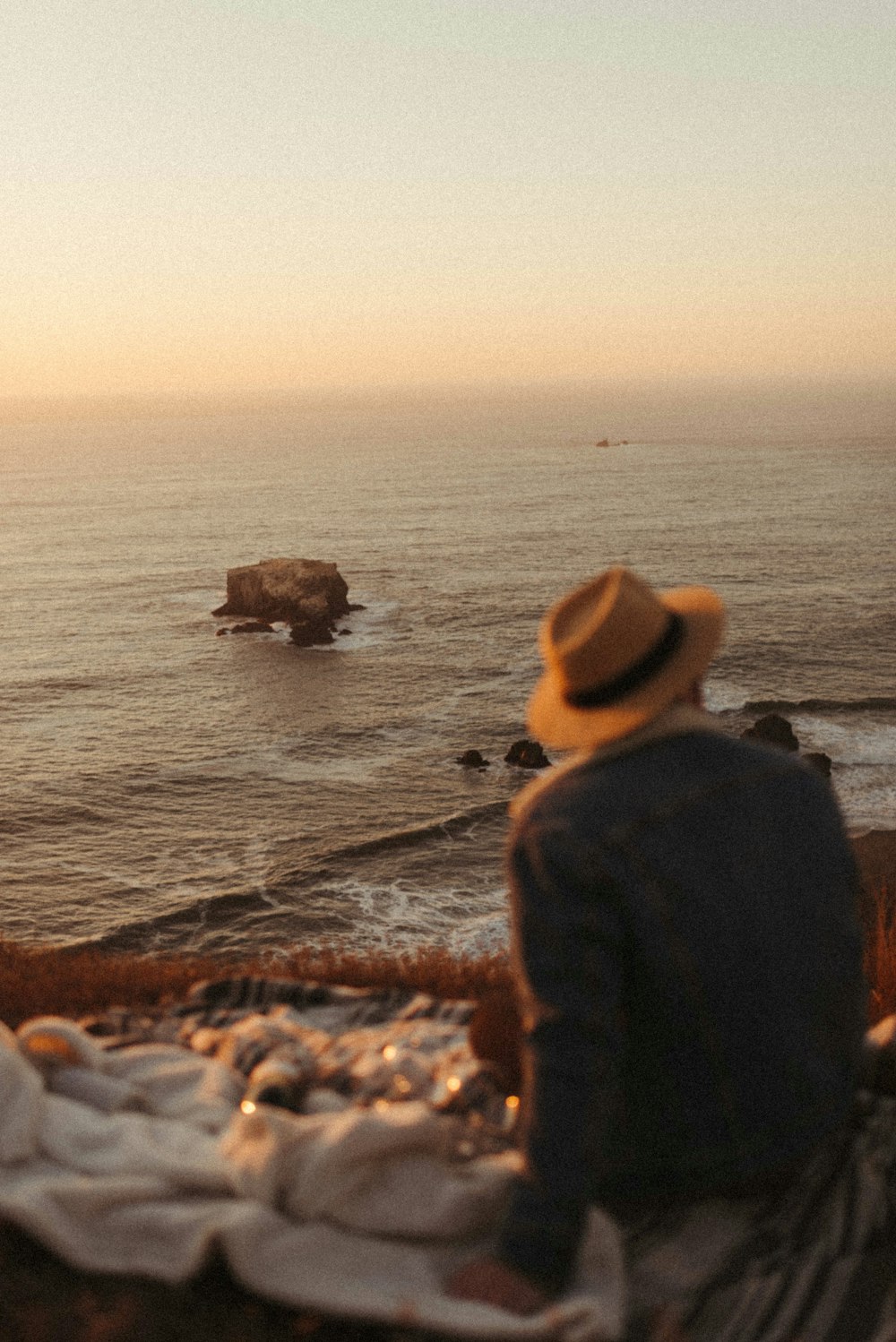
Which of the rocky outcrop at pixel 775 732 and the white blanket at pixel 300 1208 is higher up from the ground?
the white blanket at pixel 300 1208

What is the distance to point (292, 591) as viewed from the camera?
237 ft

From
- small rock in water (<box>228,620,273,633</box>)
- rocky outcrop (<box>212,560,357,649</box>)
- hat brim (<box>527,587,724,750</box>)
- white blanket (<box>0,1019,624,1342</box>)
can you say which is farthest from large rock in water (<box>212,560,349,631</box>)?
hat brim (<box>527,587,724,750</box>)

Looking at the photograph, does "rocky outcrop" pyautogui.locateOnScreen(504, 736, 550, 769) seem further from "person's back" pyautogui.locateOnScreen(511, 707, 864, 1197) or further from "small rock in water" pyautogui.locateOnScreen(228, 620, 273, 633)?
"person's back" pyautogui.locateOnScreen(511, 707, 864, 1197)

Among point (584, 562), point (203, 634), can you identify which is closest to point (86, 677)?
point (203, 634)

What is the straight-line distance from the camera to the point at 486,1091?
3760mm

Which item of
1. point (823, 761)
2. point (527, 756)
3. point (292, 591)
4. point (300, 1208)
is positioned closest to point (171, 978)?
point (300, 1208)

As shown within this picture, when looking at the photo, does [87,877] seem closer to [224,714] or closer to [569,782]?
[224,714]

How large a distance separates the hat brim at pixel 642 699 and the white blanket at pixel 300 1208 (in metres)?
1.17

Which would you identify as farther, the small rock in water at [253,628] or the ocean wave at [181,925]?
the small rock in water at [253,628]

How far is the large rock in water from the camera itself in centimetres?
7156

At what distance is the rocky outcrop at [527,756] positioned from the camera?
43.9 meters

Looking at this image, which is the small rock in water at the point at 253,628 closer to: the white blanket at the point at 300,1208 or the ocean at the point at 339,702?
the ocean at the point at 339,702

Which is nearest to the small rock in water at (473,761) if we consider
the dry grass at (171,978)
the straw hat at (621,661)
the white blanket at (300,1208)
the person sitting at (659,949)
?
the dry grass at (171,978)

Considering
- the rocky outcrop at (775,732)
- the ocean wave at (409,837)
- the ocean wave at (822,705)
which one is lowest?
the ocean wave at (409,837)
